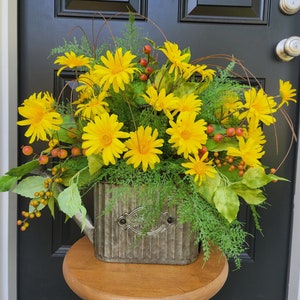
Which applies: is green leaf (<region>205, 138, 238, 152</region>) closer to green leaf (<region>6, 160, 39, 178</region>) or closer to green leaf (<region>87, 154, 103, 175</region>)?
green leaf (<region>87, 154, 103, 175</region>)

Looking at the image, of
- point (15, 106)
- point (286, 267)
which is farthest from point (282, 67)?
point (15, 106)

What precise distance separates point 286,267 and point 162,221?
1.83ft

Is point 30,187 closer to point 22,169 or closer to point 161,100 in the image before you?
point 22,169

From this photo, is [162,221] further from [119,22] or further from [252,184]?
[119,22]

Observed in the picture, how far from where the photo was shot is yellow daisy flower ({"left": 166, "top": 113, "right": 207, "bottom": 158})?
1.70 feet

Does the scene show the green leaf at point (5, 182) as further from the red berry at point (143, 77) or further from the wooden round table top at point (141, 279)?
the red berry at point (143, 77)

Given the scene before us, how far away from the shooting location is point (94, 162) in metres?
0.56

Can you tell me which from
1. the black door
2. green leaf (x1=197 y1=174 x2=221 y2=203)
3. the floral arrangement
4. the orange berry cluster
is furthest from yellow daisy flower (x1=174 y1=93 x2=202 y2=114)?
the black door

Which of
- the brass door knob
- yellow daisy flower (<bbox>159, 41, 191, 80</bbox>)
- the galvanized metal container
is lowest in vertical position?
the galvanized metal container

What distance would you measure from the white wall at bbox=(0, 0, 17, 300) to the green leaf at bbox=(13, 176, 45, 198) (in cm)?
29

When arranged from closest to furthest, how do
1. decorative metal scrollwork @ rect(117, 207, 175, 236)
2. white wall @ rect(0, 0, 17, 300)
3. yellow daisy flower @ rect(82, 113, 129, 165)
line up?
yellow daisy flower @ rect(82, 113, 129, 165) < decorative metal scrollwork @ rect(117, 207, 175, 236) < white wall @ rect(0, 0, 17, 300)

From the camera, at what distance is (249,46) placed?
92 centimetres

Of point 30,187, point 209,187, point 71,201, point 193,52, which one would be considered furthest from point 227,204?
point 193,52

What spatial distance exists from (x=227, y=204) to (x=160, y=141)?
→ 0.15 m
